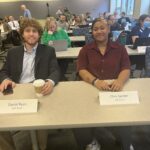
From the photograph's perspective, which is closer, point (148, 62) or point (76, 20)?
point (148, 62)

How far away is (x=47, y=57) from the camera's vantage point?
2012 millimetres

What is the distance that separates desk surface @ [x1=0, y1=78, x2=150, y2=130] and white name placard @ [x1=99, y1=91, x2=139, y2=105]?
3cm

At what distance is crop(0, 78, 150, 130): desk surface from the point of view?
1.25m

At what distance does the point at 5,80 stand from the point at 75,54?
147cm

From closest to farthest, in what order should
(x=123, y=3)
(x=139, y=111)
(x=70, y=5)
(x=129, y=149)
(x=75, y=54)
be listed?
(x=139, y=111) < (x=129, y=149) < (x=75, y=54) < (x=123, y=3) < (x=70, y=5)

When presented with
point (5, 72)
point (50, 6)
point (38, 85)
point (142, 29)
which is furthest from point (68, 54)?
point (50, 6)

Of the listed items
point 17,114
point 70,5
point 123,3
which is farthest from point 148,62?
point 70,5

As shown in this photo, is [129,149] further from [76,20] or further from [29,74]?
[76,20]

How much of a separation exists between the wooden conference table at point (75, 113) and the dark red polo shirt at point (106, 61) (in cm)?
35

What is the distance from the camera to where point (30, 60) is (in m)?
2.03

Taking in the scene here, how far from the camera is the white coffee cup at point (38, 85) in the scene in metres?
1.50

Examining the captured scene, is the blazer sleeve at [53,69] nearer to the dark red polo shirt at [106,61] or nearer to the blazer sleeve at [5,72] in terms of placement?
the dark red polo shirt at [106,61]

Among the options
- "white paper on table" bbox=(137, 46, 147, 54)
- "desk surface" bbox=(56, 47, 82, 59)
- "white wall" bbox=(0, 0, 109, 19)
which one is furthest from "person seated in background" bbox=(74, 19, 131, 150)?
"white wall" bbox=(0, 0, 109, 19)

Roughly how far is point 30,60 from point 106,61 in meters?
0.68
